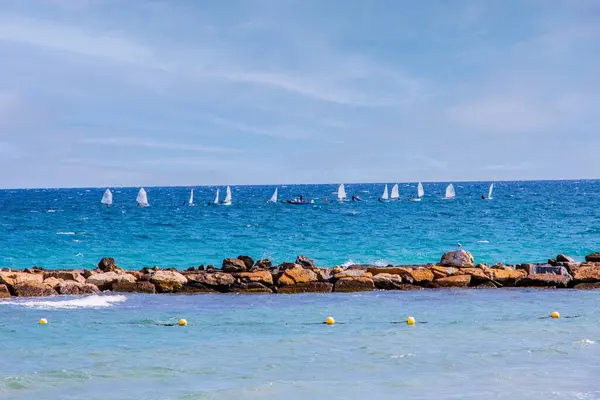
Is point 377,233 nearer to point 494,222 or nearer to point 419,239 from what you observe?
point 419,239

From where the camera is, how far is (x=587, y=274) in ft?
82.7

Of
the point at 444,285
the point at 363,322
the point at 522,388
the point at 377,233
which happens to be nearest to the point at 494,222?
the point at 377,233

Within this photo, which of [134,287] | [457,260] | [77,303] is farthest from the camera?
[457,260]

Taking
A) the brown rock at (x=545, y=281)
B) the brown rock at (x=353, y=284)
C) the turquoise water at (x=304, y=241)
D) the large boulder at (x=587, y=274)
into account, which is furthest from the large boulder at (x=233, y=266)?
the turquoise water at (x=304, y=241)

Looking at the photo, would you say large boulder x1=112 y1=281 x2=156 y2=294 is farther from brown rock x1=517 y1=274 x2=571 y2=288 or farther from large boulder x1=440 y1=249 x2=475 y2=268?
brown rock x1=517 y1=274 x2=571 y2=288

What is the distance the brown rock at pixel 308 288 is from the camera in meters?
24.2

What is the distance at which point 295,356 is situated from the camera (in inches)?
591

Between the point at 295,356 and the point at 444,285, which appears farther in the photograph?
the point at 444,285

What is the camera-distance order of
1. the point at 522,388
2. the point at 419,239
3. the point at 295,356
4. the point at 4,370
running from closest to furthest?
the point at 522,388
the point at 4,370
the point at 295,356
the point at 419,239

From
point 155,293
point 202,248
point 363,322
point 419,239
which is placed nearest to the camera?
point 363,322

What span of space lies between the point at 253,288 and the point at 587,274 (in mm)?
10937

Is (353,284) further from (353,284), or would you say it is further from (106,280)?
(106,280)

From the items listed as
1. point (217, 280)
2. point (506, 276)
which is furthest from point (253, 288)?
point (506, 276)

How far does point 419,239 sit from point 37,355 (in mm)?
40794
